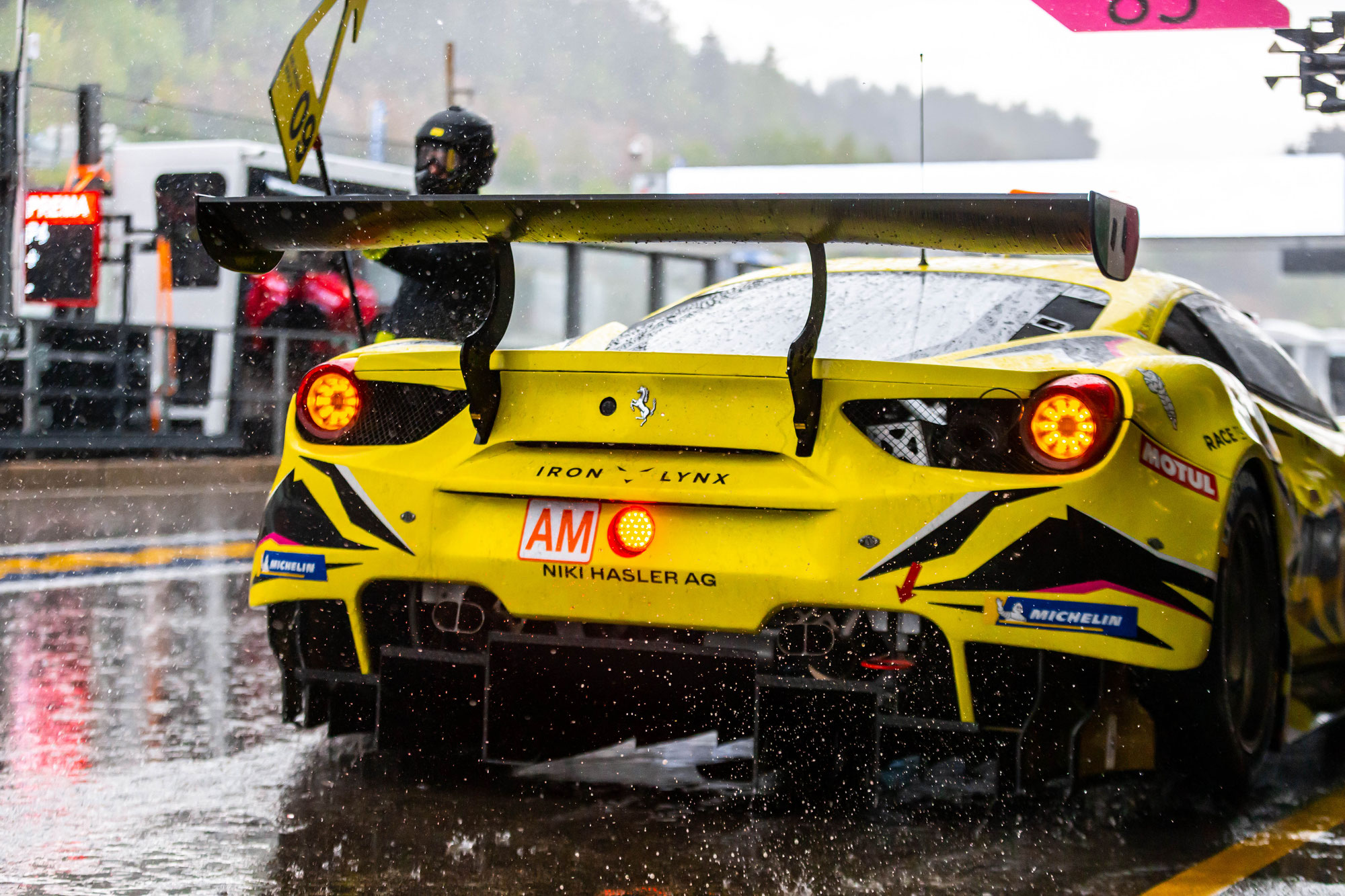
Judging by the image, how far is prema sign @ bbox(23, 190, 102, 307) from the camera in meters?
15.7

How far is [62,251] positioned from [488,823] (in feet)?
43.2

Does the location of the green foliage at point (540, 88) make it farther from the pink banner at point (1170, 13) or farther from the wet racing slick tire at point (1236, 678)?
the wet racing slick tire at point (1236, 678)

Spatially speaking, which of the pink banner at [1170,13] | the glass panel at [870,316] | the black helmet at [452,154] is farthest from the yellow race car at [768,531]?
the pink banner at [1170,13]

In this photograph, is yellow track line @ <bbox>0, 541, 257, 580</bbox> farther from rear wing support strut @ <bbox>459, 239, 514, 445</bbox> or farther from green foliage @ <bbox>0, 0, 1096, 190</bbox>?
green foliage @ <bbox>0, 0, 1096, 190</bbox>

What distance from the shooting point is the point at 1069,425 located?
12.3 ft

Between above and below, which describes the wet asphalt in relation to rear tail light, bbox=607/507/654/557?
below

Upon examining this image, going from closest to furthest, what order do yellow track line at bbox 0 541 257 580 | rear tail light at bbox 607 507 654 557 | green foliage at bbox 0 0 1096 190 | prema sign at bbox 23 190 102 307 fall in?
rear tail light at bbox 607 507 654 557 < yellow track line at bbox 0 541 257 580 < prema sign at bbox 23 190 102 307 < green foliage at bbox 0 0 1096 190

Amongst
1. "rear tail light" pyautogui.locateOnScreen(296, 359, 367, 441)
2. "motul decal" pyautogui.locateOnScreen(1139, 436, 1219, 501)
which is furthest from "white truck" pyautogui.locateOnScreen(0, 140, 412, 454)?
"motul decal" pyautogui.locateOnScreen(1139, 436, 1219, 501)

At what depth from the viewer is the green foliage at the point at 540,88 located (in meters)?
86.9

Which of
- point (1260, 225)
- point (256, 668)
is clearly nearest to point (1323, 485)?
point (256, 668)

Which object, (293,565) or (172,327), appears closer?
(293,565)

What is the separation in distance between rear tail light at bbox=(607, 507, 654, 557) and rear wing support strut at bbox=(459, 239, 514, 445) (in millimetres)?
383

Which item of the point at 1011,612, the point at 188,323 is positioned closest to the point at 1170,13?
the point at 1011,612

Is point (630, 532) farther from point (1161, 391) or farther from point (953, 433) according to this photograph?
point (1161, 391)
